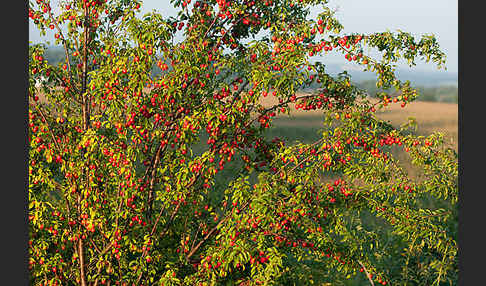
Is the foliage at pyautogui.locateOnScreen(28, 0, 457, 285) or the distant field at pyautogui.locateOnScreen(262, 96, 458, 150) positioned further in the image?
the distant field at pyautogui.locateOnScreen(262, 96, 458, 150)

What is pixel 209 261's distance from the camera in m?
4.68

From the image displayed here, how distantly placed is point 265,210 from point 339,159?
1.27m

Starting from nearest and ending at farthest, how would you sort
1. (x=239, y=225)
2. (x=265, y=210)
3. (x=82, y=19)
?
1. (x=265, y=210)
2. (x=239, y=225)
3. (x=82, y=19)

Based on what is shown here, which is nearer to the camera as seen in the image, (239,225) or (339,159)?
(239,225)

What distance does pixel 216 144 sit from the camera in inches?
188

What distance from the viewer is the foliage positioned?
4371mm

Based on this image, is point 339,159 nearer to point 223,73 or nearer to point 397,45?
point 397,45

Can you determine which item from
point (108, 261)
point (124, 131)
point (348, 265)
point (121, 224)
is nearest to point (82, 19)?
point (124, 131)

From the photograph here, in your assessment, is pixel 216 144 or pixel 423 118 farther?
pixel 423 118

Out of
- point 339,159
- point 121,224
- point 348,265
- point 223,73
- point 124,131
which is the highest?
point 223,73

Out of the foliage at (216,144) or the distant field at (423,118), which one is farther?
the distant field at (423,118)

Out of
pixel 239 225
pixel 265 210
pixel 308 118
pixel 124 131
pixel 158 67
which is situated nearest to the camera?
pixel 265 210

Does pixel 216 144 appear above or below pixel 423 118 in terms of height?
above

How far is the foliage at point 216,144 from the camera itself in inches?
172
